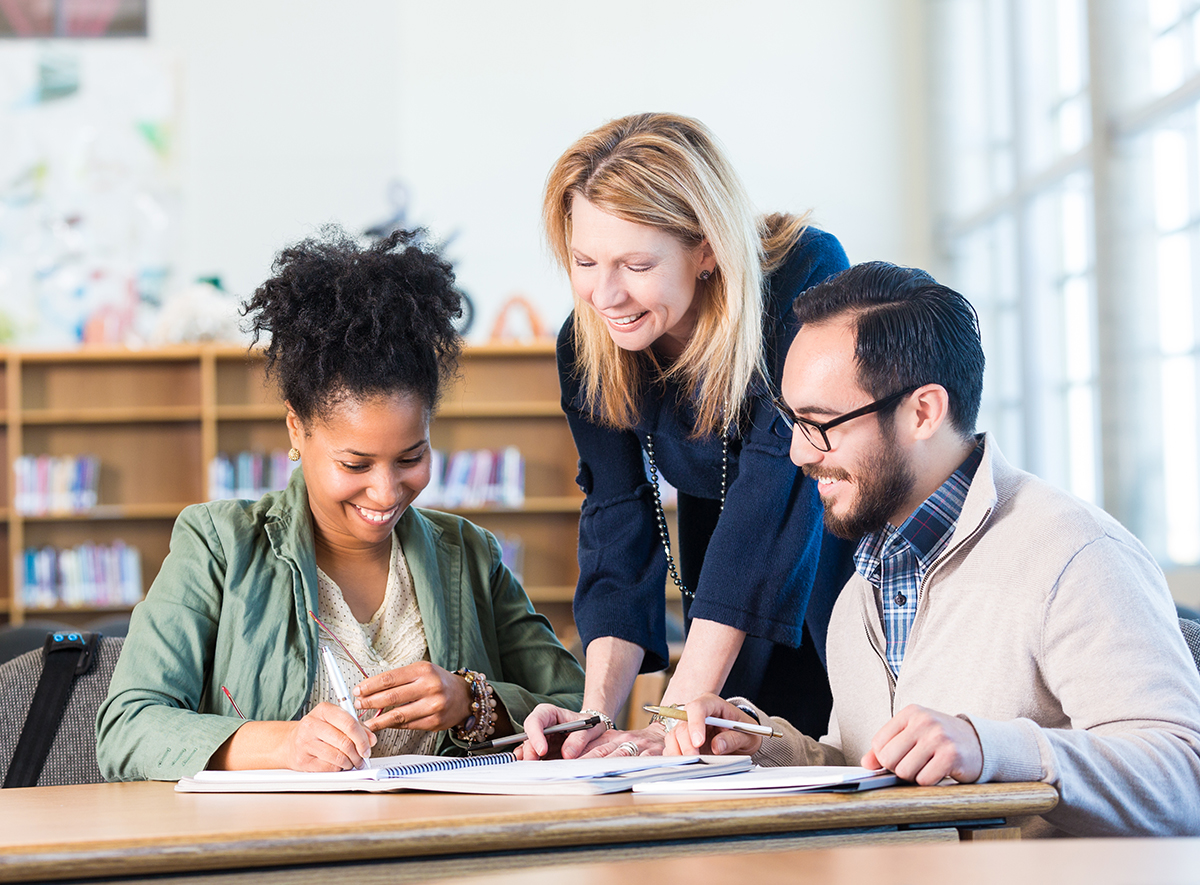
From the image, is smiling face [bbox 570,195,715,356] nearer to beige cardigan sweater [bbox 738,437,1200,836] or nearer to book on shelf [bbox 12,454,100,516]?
beige cardigan sweater [bbox 738,437,1200,836]

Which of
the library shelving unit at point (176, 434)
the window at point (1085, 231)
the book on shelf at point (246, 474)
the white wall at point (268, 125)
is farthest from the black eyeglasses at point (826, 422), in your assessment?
the white wall at point (268, 125)

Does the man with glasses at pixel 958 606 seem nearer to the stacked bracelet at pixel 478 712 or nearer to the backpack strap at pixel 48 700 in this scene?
the stacked bracelet at pixel 478 712

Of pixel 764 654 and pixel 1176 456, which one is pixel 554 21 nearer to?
pixel 1176 456

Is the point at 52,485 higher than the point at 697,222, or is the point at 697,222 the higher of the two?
the point at 697,222

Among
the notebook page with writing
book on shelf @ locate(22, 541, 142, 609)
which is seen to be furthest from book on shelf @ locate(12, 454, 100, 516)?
the notebook page with writing

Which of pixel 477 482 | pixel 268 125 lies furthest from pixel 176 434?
pixel 268 125

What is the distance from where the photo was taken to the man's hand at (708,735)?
1.35m

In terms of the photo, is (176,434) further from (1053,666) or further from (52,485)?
(1053,666)

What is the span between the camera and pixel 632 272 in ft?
5.36

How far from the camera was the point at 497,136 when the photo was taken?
7.47 meters

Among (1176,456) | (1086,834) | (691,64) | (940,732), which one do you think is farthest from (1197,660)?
(691,64)

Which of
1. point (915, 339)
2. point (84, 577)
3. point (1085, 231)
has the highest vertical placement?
point (1085, 231)

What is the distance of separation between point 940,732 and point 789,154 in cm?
699

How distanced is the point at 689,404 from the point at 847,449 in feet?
1.23
